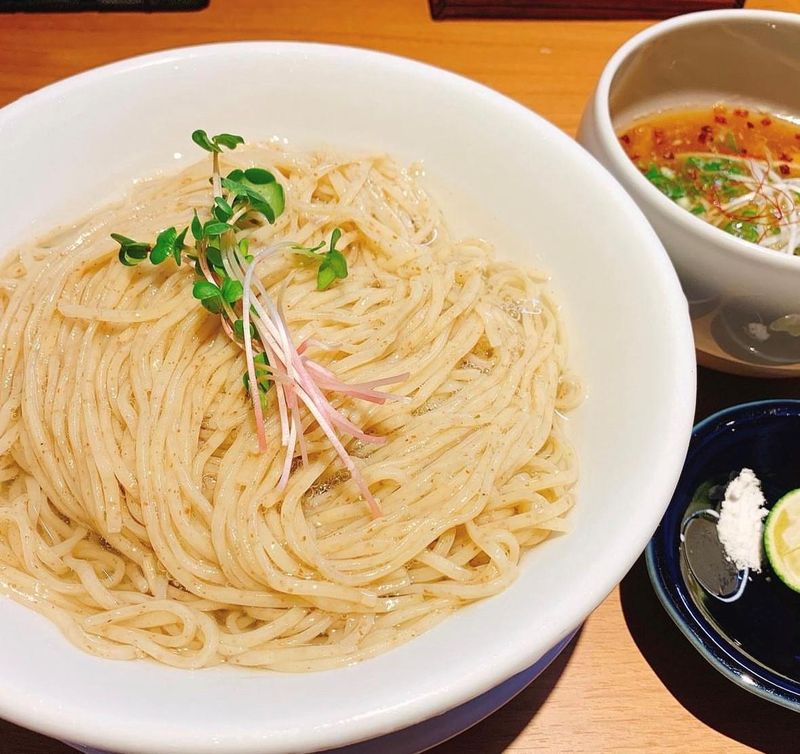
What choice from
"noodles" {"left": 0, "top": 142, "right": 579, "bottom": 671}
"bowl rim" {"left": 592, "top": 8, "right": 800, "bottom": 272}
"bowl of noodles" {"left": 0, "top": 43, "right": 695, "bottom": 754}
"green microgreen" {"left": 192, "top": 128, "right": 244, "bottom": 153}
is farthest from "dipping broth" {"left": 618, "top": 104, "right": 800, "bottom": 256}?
"green microgreen" {"left": 192, "top": 128, "right": 244, "bottom": 153}

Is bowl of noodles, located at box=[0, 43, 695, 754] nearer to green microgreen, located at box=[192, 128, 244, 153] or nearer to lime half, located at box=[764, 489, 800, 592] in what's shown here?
green microgreen, located at box=[192, 128, 244, 153]

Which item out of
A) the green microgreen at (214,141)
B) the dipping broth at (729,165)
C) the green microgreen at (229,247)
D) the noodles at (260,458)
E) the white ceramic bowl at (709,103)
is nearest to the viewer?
the noodles at (260,458)

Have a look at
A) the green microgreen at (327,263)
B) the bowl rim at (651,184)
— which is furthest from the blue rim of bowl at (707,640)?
the green microgreen at (327,263)

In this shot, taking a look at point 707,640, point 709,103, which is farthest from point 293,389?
point 709,103

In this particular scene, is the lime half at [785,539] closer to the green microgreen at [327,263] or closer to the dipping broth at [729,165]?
the dipping broth at [729,165]

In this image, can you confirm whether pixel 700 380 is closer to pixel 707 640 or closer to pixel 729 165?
pixel 729 165
